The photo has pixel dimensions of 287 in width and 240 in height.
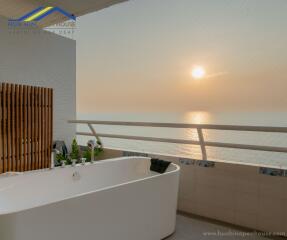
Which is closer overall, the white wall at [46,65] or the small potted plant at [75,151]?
the white wall at [46,65]

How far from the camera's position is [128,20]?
14.4ft

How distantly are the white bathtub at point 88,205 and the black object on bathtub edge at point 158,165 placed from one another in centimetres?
9

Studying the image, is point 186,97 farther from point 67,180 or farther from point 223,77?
point 67,180

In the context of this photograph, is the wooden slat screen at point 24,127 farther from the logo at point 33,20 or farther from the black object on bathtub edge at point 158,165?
the black object on bathtub edge at point 158,165

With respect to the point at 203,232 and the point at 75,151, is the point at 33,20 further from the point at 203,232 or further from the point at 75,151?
the point at 203,232

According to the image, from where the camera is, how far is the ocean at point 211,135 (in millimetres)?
2838

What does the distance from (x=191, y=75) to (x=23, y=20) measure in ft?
9.42

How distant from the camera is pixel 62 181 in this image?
111 inches

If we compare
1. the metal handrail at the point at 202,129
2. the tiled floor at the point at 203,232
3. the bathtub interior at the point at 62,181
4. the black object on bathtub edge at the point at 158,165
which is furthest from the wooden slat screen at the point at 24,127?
the tiled floor at the point at 203,232

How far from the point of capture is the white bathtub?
163 cm

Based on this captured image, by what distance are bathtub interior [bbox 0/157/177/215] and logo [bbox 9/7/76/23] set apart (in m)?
2.63

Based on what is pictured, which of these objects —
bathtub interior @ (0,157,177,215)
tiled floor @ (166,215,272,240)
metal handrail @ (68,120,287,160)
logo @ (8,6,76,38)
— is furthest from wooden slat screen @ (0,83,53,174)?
tiled floor @ (166,215,272,240)

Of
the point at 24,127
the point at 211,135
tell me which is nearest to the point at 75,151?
the point at 24,127

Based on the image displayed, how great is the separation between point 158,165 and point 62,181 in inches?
47.0
